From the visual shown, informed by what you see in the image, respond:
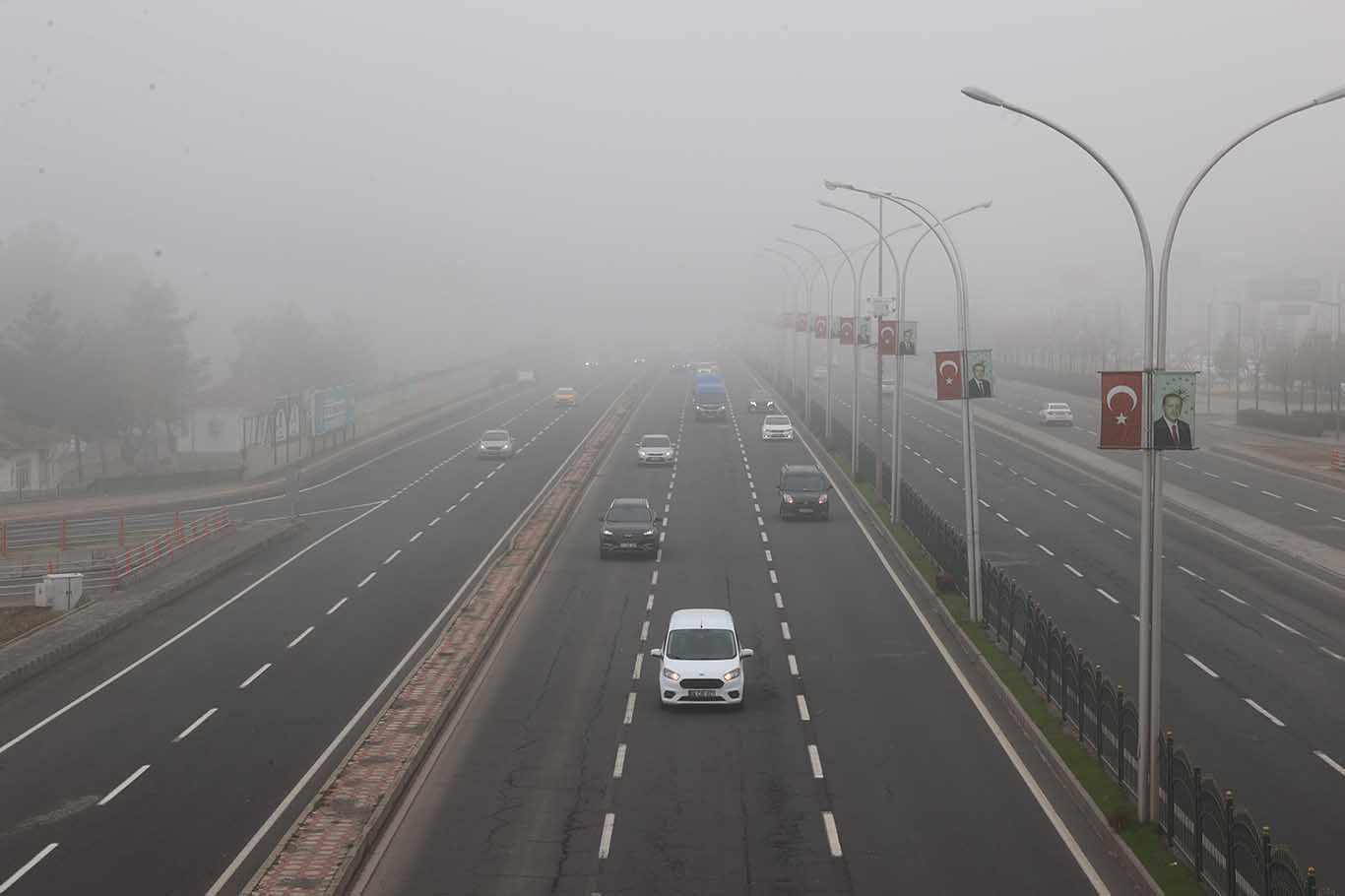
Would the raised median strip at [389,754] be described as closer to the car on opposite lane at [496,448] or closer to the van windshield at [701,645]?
the van windshield at [701,645]

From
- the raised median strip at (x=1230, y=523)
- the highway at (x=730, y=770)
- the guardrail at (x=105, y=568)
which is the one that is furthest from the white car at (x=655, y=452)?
the highway at (x=730, y=770)

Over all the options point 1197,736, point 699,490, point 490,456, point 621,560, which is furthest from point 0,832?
point 490,456

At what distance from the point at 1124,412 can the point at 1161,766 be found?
4579 mm

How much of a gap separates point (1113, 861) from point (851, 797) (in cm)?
370

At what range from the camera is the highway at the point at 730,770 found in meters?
17.2

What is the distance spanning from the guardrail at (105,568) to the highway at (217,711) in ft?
7.05

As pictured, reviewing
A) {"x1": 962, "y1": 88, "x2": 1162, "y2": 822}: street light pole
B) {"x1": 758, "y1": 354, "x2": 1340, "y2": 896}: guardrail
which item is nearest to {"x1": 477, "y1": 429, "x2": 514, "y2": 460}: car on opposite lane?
{"x1": 758, "y1": 354, "x2": 1340, "y2": 896}: guardrail

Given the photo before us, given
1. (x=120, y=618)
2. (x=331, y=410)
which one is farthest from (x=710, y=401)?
(x=120, y=618)

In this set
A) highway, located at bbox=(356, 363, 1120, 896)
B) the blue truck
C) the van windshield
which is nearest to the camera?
highway, located at bbox=(356, 363, 1120, 896)

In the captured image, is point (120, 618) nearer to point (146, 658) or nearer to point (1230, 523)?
point (146, 658)

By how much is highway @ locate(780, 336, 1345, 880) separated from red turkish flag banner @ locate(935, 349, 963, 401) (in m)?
5.46

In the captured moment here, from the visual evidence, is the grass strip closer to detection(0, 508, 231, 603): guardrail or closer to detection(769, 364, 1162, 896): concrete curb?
detection(769, 364, 1162, 896): concrete curb

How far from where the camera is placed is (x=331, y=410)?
78000 mm

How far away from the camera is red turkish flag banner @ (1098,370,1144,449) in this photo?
19078mm
